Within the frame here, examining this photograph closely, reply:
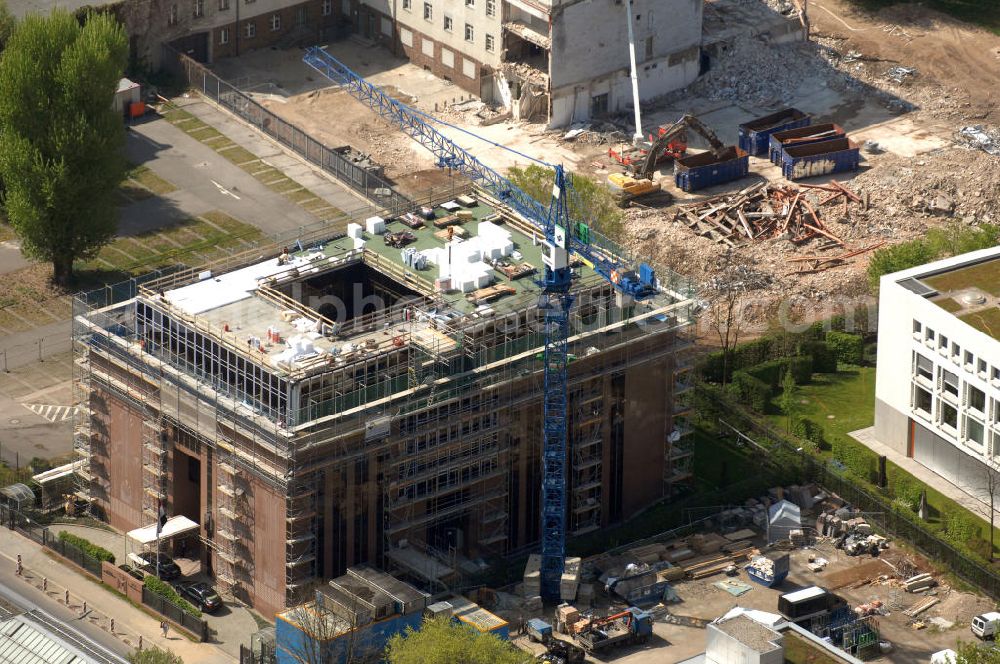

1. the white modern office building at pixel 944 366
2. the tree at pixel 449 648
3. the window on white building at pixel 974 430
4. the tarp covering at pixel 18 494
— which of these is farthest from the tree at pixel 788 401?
the tarp covering at pixel 18 494

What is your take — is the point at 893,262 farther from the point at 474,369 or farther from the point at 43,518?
the point at 43,518

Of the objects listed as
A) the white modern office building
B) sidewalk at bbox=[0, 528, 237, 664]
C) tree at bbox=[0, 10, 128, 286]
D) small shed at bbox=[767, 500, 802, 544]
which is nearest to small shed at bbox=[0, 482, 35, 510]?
sidewalk at bbox=[0, 528, 237, 664]

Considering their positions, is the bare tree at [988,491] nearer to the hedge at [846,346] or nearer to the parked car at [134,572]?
the hedge at [846,346]

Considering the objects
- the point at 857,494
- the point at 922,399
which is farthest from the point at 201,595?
the point at 922,399

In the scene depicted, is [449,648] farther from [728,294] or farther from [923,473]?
[728,294]

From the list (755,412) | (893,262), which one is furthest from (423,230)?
(893,262)
